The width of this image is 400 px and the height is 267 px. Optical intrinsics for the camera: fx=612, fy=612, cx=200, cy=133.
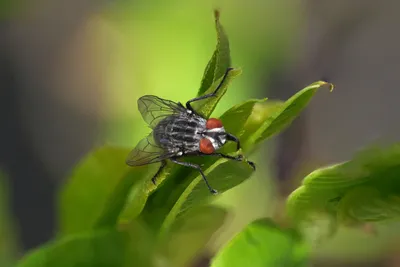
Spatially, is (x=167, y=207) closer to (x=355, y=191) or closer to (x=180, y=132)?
(x=355, y=191)

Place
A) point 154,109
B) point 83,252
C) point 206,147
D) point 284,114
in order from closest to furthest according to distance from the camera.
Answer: point 284,114 → point 83,252 → point 206,147 → point 154,109

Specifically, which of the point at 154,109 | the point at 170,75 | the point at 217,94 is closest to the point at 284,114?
the point at 217,94

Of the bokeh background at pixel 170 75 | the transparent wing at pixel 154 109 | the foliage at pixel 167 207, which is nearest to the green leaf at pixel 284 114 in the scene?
the foliage at pixel 167 207

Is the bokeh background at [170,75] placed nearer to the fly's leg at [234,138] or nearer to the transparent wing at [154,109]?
the transparent wing at [154,109]

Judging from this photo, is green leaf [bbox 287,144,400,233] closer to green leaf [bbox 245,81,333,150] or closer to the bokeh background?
green leaf [bbox 245,81,333,150]

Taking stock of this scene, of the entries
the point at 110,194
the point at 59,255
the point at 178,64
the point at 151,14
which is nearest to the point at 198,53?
the point at 178,64
